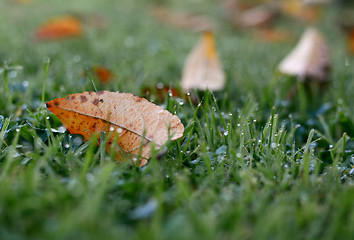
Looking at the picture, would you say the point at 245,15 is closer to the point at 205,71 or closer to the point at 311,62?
the point at 311,62

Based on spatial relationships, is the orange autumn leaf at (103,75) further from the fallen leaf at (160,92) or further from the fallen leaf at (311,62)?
the fallen leaf at (311,62)

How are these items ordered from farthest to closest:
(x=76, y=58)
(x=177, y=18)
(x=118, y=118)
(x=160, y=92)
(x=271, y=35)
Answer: (x=177, y=18), (x=271, y=35), (x=76, y=58), (x=160, y=92), (x=118, y=118)

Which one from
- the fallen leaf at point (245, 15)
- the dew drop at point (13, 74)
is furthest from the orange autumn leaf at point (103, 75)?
the fallen leaf at point (245, 15)

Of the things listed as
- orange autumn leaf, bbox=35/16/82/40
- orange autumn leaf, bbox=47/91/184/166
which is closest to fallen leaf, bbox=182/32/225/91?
orange autumn leaf, bbox=47/91/184/166

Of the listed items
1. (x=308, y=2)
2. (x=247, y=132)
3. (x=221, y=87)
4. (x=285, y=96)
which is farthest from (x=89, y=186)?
(x=308, y=2)

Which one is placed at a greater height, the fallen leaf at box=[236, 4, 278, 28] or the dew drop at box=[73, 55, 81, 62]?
the fallen leaf at box=[236, 4, 278, 28]

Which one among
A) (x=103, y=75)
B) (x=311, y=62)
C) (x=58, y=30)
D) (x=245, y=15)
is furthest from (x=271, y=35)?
(x=103, y=75)

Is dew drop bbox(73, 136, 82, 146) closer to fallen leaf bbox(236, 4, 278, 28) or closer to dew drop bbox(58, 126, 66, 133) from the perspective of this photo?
dew drop bbox(58, 126, 66, 133)
